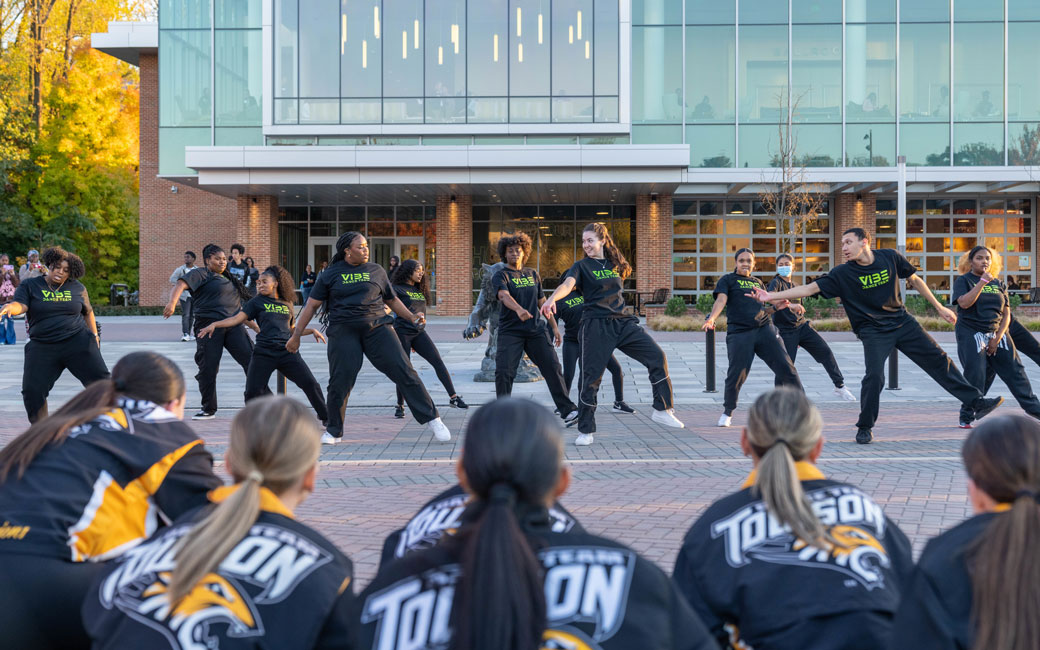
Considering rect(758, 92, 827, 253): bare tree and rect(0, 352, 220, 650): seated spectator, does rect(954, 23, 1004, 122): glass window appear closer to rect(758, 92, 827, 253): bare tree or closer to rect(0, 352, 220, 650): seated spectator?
rect(758, 92, 827, 253): bare tree

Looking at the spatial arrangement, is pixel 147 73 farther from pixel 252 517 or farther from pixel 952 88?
pixel 252 517

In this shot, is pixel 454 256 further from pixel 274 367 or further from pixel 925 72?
pixel 274 367

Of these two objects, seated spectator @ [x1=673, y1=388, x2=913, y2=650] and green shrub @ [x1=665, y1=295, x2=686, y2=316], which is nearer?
seated spectator @ [x1=673, y1=388, x2=913, y2=650]

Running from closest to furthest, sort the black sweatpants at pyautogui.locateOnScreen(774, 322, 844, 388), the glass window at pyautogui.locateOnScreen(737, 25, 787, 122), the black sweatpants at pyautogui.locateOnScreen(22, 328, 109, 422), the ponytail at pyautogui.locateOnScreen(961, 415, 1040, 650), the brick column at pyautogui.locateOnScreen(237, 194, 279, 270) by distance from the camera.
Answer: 1. the ponytail at pyautogui.locateOnScreen(961, 415, 1040, 650)
2. the black sweatpants at pyautogui.locateOnScreen(22, 328, 109, 422)
3. the black sweatpants at pyautogui.locateOnScreen(774, 322, 844, 388)
4. the glass window at pyautogui.locateOnScreen(737, 25, 787, 122)
5. the brick column at pyautogui.locateOnScreen(237, 194, 279, 270)

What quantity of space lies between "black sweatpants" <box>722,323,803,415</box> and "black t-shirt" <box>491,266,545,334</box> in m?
2.06

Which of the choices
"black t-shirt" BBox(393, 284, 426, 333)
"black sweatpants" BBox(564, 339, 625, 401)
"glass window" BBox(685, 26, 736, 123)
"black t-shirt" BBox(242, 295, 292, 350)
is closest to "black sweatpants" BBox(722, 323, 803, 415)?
"black sweatpants" BBox(564, 339, 625, 401)

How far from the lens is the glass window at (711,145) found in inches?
1168

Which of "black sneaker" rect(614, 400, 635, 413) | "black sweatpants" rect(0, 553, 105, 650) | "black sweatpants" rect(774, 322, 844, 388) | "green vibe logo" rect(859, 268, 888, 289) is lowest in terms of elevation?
"black sneaker" rect(614, 400, 635, 413)

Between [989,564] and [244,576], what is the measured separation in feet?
5.11

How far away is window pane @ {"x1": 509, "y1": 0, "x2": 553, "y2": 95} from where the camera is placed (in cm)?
2927

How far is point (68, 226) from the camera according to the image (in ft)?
124

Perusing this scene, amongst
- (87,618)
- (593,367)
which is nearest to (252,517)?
(87,618)

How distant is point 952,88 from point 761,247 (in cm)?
771

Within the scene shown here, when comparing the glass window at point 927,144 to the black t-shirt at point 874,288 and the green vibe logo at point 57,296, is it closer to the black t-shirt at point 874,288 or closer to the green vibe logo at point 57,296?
the black t-shirt at point 874,288
